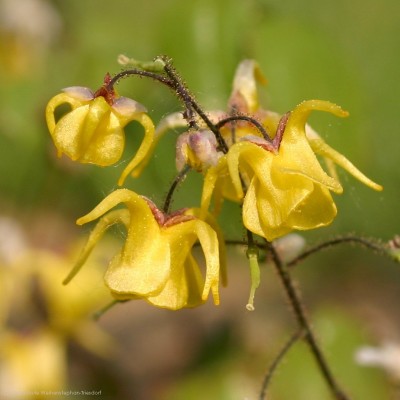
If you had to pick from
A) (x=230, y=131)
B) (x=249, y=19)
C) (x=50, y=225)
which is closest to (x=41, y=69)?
(x=50, y=225)

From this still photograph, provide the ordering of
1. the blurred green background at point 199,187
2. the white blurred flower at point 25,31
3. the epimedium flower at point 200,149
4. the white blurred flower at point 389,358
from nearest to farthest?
the epimedium flower at point 200,149 → the white blurred flower at point 389,358 → the blurred green background at point 199,187 → the white blurred flower at point 25,31

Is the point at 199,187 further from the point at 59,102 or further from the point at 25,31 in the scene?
the point at 25,31

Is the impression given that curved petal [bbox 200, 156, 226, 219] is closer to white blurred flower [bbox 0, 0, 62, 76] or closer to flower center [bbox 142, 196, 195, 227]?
flower center [bbox 142, 196, 195, 227]

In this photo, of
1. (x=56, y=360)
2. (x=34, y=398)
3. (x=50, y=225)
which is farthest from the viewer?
(x=50, y=225)

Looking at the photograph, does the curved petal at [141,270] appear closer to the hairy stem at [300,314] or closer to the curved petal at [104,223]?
the curved petal at [104,223]

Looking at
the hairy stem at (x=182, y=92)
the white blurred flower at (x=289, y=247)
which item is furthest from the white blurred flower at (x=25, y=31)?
the hairy stem at (x=182, y=92)

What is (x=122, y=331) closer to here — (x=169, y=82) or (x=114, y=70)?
(x=114, y=70)
